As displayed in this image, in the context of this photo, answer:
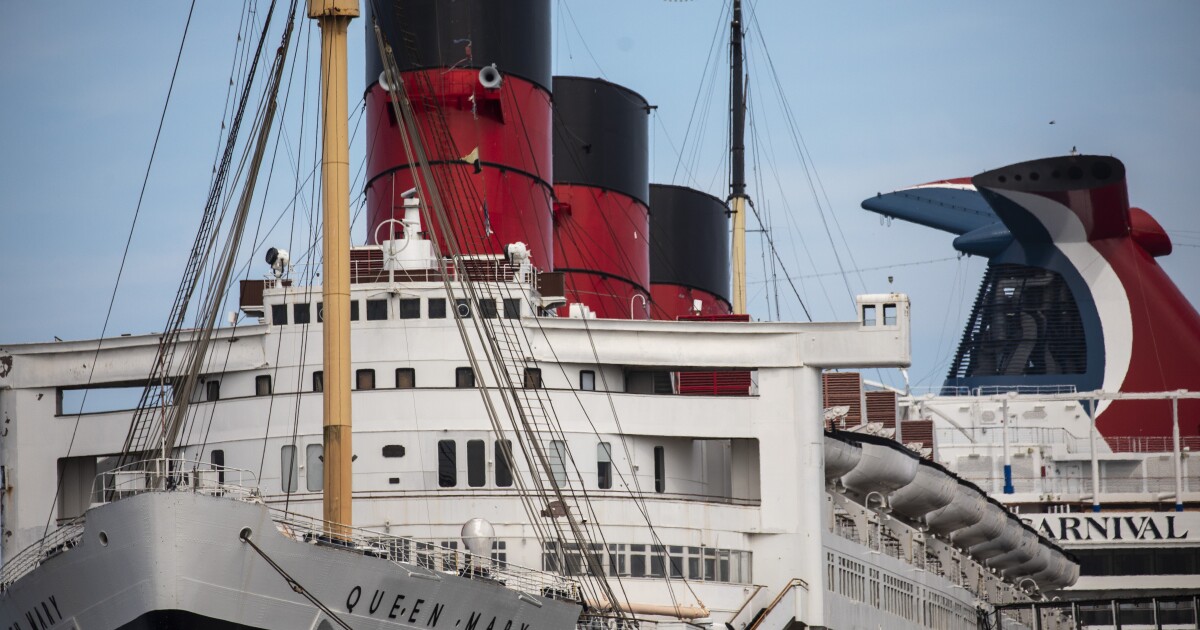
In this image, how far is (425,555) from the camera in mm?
30500

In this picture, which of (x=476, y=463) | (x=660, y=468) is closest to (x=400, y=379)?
(x=476, y=463)

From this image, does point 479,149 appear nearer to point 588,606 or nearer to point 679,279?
point 588,606

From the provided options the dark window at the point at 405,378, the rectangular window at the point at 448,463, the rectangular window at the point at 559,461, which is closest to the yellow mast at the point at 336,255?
the rectangular window at the point at 448,463

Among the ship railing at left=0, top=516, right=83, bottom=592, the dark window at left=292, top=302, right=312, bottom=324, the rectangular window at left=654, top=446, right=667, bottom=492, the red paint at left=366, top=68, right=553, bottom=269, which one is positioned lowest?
the ship railing at left=0, top=516, right=83, bottom=592

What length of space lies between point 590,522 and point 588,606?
10.3 ft

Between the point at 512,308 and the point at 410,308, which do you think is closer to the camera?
the point at 410,308

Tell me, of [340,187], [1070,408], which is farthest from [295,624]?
[1070,408]

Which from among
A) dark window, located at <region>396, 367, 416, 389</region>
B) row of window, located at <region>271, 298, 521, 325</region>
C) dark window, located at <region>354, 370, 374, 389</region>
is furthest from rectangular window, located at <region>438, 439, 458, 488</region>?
row of window, located at <region>271, 298, 521, 325</region>

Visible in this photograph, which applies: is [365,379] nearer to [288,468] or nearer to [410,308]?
[410,308]

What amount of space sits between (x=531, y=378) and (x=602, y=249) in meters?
14.2

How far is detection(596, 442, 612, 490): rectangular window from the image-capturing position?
1474 inches

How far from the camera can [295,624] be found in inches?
1070

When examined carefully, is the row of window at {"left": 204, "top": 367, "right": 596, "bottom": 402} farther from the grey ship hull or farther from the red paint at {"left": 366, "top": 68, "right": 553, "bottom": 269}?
the grey ship hull

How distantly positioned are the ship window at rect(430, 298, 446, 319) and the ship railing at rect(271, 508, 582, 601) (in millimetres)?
5364
